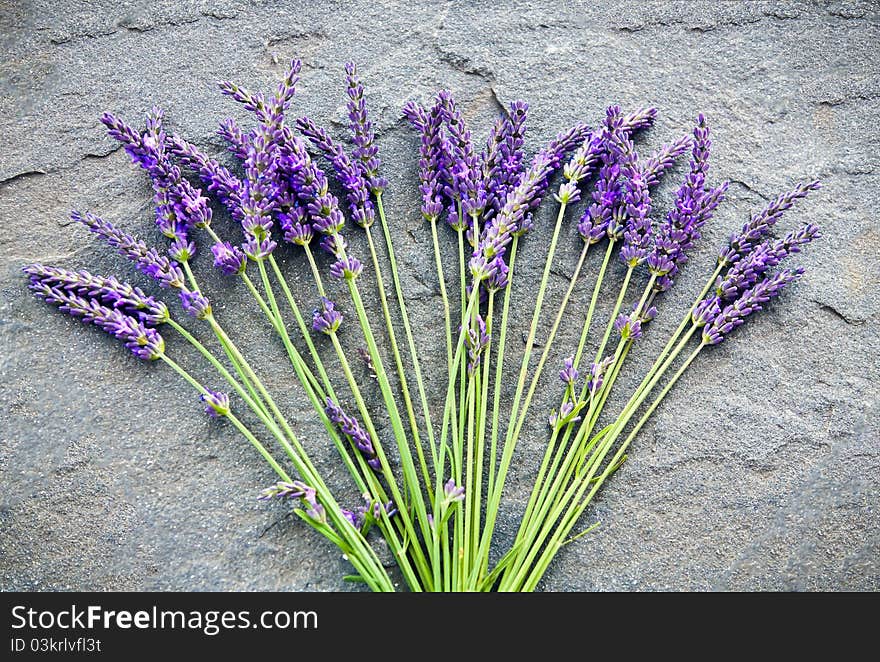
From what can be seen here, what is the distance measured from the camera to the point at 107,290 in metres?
1.31

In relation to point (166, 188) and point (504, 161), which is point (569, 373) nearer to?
point (504, 161)

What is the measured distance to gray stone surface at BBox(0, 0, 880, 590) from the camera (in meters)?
1.28

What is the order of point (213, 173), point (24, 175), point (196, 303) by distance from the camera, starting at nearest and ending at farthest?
point (196, 303)
point (213, 173)
point (24, 175)

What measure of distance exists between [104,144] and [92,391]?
51cm

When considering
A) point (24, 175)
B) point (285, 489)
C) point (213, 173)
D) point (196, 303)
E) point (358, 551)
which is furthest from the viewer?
point (24, 175)

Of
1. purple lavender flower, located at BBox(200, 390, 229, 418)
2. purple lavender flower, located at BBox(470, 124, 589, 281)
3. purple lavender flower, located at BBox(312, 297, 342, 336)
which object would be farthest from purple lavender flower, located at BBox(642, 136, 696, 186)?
purple lavender flower, located at BBox(200, 390, 229, 418)

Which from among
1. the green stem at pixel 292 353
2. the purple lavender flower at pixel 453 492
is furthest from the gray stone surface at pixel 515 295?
the purple lavender flower at pixel 453 492

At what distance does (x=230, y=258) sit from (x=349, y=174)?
0.82 feet

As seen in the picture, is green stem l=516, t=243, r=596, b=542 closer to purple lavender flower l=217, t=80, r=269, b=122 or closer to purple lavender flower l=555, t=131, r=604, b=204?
purple lavender flower l=555, t=131, r=604, b=204

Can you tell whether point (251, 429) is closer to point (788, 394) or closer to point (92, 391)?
point (92, 391)

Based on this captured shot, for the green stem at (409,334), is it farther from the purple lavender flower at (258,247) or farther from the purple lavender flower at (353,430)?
the purple lavender flower at (258,247)

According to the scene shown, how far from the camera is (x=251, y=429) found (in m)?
1.34

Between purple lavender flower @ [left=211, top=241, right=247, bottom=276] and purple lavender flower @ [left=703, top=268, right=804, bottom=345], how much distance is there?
767mm

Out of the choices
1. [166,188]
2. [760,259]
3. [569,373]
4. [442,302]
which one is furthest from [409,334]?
[760,259]
